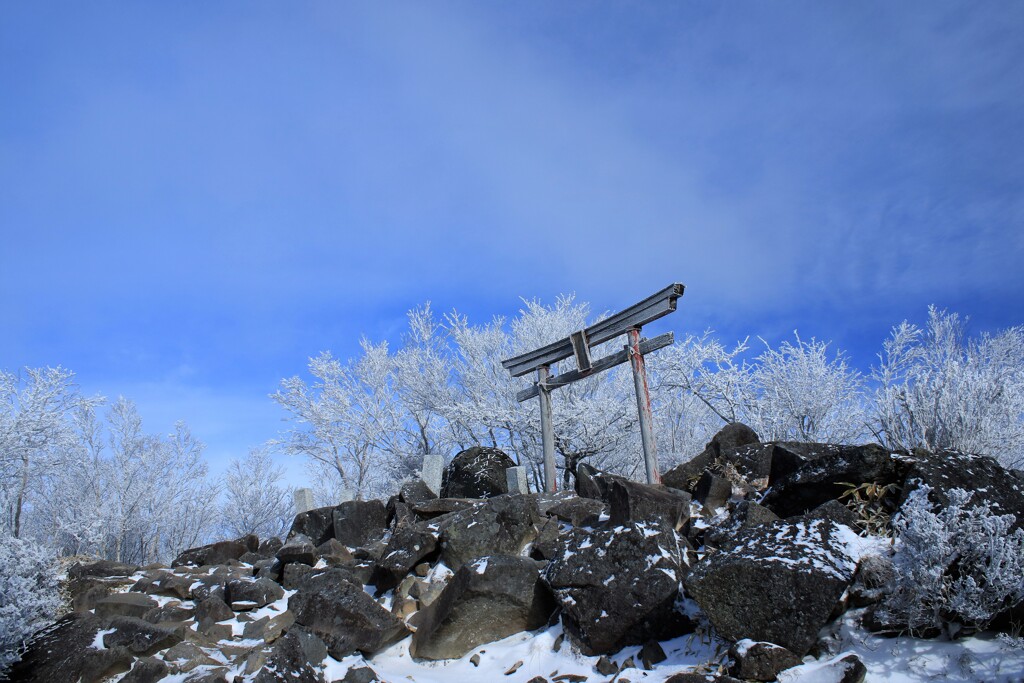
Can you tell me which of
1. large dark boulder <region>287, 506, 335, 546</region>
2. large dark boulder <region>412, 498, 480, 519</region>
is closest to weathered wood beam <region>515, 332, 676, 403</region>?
large dark boulder <region>412, 498, 480, 519</region>

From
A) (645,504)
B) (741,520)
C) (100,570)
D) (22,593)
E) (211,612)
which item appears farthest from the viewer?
(100,570)

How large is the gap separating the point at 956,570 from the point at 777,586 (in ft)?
4.02

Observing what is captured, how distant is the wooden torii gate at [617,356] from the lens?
9961mm

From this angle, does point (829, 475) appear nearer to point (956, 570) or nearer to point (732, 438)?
point (956, 570)

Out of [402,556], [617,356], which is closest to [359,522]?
[402,556]

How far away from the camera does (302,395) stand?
22344 millimetres

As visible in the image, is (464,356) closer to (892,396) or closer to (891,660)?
(892,396)

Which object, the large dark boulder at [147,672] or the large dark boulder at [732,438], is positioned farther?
the large dark boulder at [732,438]

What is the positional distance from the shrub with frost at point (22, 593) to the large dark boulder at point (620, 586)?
4.98 m

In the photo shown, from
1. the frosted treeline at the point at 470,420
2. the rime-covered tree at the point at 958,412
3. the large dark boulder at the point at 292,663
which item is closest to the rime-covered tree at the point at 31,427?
the frosted treeline at the point at 470,420

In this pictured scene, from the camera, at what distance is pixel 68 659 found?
589cm

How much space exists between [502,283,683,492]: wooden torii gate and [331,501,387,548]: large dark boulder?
2999mm

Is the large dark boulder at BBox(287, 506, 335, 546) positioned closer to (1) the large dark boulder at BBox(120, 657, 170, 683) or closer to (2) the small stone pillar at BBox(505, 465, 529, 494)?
(2) the small stone pillar at BBox(505, 465, 529, 494)

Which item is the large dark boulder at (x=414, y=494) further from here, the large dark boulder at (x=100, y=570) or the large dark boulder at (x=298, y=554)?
the large dark boulder at (x=100, y=570)
